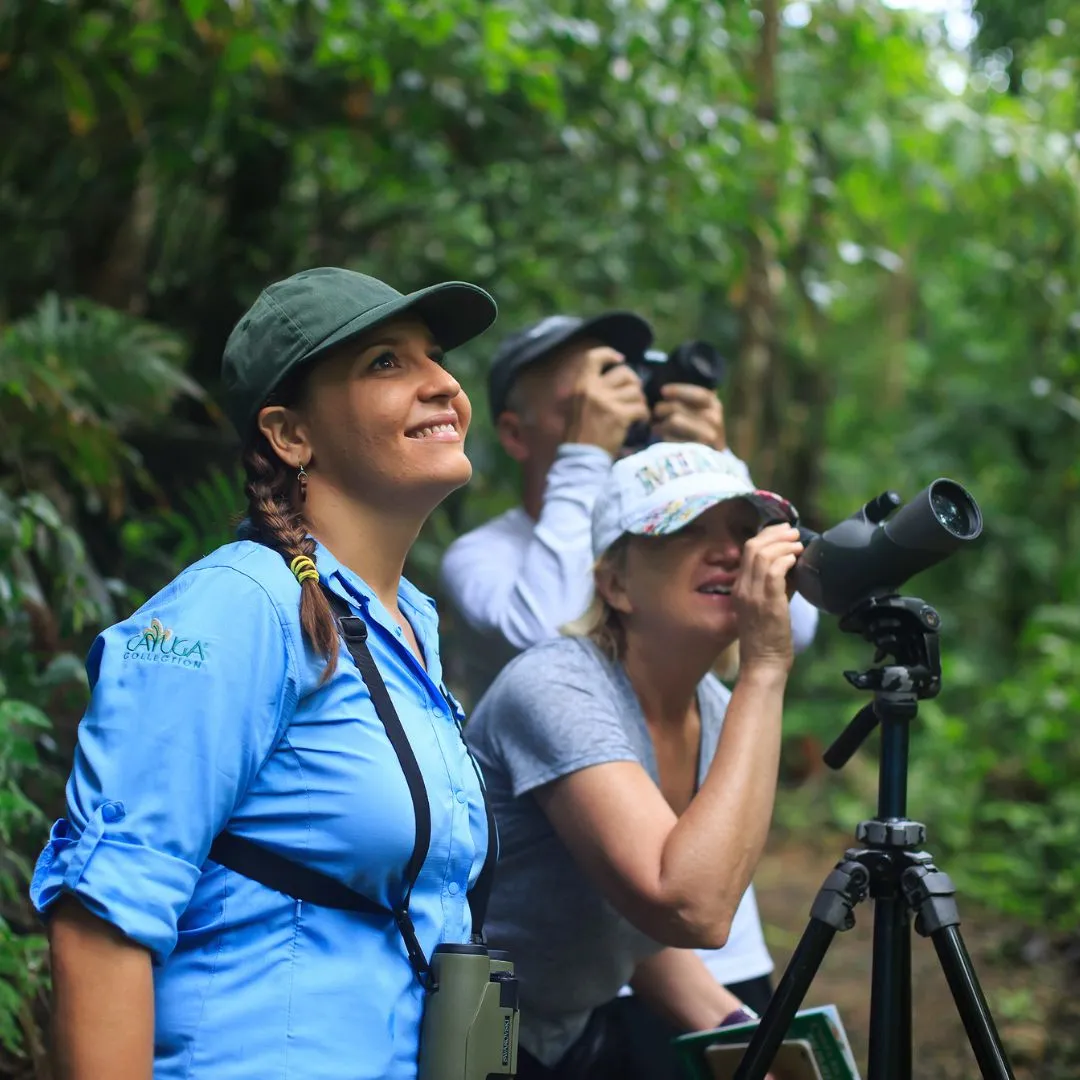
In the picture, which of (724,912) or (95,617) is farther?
(95,617)

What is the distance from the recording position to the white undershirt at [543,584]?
2.83 metres

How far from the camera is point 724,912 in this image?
204 cm

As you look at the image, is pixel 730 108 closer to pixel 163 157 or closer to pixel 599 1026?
pixel 163 157

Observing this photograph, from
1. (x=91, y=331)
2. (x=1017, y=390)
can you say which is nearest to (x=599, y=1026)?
(x=91, y=331)

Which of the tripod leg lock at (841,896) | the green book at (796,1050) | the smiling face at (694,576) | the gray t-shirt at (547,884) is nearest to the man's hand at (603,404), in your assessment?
the smiling face at (694,576)

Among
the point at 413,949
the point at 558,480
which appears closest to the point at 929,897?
the point at 413,949

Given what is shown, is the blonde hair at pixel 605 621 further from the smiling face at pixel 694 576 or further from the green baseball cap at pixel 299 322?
the green baseball cap at pixel 299 322

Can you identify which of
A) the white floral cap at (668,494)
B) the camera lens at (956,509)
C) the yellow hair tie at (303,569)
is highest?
the white floral cap at (668,494)

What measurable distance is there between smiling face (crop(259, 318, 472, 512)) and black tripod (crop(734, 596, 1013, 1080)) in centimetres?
82

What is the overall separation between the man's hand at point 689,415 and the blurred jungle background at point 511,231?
1208 mm

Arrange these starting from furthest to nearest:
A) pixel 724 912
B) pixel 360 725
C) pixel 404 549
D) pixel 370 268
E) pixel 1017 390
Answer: pixel 1017 390 < pixel 370 268 < pixel 724 912 < pixel 404 549 < pixel 360 725

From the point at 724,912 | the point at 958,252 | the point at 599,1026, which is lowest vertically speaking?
the point at 599,1026

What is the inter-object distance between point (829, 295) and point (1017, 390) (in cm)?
314

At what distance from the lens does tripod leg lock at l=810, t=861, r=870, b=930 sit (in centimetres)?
208
